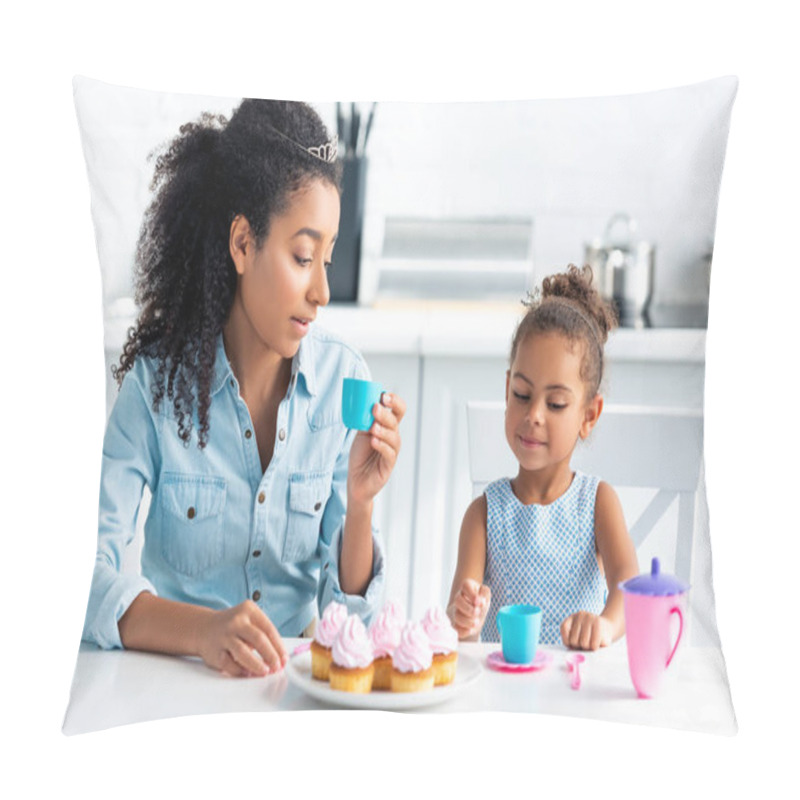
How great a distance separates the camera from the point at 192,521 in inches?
83.4

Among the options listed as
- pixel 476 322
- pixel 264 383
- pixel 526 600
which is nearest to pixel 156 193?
pixel 264 383

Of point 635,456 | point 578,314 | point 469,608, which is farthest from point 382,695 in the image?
point 578,314

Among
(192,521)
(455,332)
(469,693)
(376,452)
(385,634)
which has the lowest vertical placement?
(469,693)

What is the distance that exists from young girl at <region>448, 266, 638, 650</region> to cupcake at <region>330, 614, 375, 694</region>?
0.21 meters

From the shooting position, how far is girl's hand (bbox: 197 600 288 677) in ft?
6.64

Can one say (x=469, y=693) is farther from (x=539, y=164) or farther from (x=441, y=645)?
(x=539, y=164)

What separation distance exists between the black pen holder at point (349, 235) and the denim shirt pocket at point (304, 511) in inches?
11.8

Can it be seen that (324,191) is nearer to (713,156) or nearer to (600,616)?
(713,156)

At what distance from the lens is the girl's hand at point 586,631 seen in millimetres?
2080

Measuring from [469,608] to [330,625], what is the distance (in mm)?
252

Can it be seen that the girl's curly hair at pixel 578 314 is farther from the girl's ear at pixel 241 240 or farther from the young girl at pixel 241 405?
the girl's ear at pixel 241 240

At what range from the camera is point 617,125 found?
2.07 meters

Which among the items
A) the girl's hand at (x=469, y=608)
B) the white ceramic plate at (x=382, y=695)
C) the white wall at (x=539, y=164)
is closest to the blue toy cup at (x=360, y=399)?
the white wall at (x=539, y=164)

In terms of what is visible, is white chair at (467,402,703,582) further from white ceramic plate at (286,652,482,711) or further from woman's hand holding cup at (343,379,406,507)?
white ceramic plate at (286,652,482,711)
